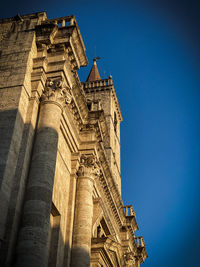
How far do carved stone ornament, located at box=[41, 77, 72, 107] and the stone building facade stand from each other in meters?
0.01

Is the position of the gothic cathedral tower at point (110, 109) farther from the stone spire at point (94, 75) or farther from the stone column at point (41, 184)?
the stone column at point (41, 184)

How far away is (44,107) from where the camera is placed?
15898 mm

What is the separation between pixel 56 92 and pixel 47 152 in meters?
3.26

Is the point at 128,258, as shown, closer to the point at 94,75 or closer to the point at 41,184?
the point at 41,184

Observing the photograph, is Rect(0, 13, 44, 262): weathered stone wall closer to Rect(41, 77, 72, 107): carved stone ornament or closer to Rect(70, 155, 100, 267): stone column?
Rect(41, 77, 72, 107): carved stone ornament

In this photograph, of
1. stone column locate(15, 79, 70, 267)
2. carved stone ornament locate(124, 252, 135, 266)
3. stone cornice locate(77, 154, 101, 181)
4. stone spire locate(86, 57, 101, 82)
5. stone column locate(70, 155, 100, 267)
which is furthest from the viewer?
stone spire locate(86, 57, 101, 82)

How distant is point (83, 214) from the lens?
18031 millimetres

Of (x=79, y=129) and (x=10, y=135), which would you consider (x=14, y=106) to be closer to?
(x=10, y=135)

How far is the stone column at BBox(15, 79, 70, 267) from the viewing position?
11.8 meters

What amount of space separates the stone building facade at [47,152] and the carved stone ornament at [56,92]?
0.01 metres

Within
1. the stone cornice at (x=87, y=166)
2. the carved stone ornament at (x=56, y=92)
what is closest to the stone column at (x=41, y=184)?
the carved stone ornament at (x=56, y=92)

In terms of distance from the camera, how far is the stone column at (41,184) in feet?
38.9

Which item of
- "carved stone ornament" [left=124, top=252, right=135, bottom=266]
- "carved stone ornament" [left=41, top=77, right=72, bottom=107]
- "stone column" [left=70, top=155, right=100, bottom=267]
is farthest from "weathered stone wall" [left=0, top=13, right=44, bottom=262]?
"carved stone ornament" [left=124, top=252, right=135, bottom=266]

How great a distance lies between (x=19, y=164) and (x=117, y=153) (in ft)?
99.9
